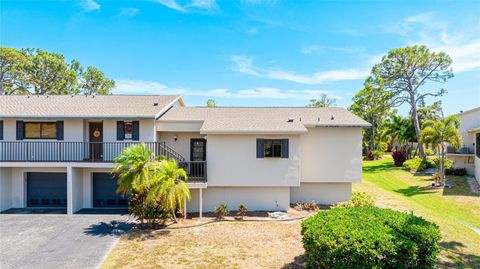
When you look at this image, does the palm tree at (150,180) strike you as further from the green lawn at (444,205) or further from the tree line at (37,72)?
the tree line at (37,72)

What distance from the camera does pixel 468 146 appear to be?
86.6 ft

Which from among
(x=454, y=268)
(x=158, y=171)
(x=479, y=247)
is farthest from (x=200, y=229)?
(x=479, y=247)

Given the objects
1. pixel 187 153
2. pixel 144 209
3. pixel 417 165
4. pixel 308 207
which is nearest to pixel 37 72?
pixel 187 153

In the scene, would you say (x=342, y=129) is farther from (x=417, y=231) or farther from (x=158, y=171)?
(x=158, y=171)

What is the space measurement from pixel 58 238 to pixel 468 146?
3536 cm

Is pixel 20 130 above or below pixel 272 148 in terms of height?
above

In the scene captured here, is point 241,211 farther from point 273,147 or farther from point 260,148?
point 273,147

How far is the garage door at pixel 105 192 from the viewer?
50.2 ft

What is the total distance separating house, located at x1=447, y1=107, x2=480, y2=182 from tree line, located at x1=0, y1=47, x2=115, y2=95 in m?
49.7

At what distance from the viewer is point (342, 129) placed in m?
15.1

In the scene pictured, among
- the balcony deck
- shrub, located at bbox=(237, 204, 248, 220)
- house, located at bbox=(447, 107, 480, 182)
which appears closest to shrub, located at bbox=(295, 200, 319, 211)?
shrub, located at bbox=(237, 204, 248, 220)

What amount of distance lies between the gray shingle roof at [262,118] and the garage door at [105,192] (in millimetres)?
4960

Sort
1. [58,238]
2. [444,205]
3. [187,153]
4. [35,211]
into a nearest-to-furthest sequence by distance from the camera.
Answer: [58,238] < [35,211] < [187,153] < [444,205]

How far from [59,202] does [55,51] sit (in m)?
30.6
